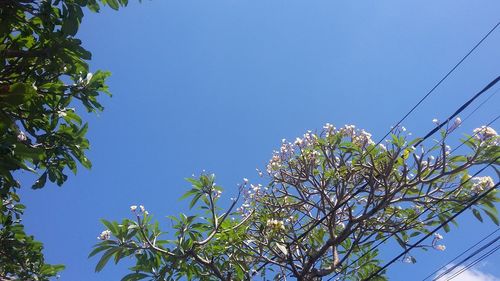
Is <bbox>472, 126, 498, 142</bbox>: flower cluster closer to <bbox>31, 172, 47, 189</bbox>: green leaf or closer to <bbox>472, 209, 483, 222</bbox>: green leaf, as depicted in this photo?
<bbox>472, 209, 483, 222</bbox>: green leaf

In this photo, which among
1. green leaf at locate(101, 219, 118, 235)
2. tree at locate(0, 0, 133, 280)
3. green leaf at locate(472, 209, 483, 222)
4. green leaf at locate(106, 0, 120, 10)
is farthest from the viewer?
green leaf at locate(472, 209, 483, 222)

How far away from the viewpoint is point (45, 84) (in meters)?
4.11

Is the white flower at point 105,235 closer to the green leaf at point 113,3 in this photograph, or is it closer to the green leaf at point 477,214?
the green leaf at point 113,3

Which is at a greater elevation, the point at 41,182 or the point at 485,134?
the point at 41,182

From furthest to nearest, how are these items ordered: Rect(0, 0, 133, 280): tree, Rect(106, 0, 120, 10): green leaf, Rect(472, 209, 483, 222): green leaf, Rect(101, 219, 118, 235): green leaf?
Rect(472, 209, 483, 222): green leaf < Rect(101, 219, 118, 235): green leaf < Rect(106, 0, 120, 10): green leaf < Rect(0, 0, 133, 280): tree

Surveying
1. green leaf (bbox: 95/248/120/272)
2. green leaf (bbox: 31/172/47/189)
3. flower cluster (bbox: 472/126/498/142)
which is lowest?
flower cluster (bbox: 472/126/498/142)

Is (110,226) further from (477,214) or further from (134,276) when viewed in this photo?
(477,214)

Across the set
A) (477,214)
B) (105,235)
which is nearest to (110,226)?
(105,235)

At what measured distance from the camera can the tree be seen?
121 inches

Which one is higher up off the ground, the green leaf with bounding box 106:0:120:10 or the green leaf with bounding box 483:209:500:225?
the green leaf with bounding box 106:0:120:10

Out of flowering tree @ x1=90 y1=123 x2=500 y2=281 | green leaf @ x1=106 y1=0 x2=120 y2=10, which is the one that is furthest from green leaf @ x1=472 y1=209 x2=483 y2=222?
green leaf @ x1=106 y1=0 x2=120 y2=10

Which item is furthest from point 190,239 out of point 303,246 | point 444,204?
point 444,204

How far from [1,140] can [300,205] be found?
437 centimetres

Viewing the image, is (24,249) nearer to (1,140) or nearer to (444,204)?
(1,140)
